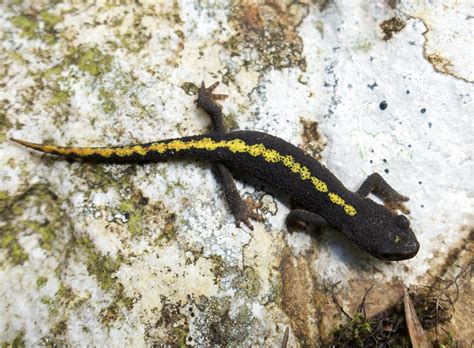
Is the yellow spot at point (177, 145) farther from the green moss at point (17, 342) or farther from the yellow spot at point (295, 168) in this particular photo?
the green moss at point (17, 342)

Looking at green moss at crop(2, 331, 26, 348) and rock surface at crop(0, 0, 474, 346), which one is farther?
rock surface at crop(0, 0, 474, 346)

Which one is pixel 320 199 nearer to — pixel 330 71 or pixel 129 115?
pixel 330 71

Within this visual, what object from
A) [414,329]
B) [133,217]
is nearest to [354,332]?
[414,329]

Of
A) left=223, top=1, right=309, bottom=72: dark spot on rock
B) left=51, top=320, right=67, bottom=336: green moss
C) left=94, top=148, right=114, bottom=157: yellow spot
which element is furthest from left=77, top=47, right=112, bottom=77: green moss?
left=51, top=320, right=67, bottom=336: green moss

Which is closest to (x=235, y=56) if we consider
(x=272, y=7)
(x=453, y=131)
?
(x=272, y=7)

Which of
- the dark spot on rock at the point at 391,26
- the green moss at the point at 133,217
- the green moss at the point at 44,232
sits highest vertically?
the dark spot on rock at the point at 391,26

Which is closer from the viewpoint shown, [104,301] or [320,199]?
[104,301]

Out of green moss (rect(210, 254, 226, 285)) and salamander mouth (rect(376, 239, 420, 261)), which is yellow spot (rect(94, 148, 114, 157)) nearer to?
green moss (rect(210, 254, 226, 285))

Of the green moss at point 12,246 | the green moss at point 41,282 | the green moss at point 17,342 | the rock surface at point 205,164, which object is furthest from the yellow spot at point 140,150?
the green moss at point 17,342
